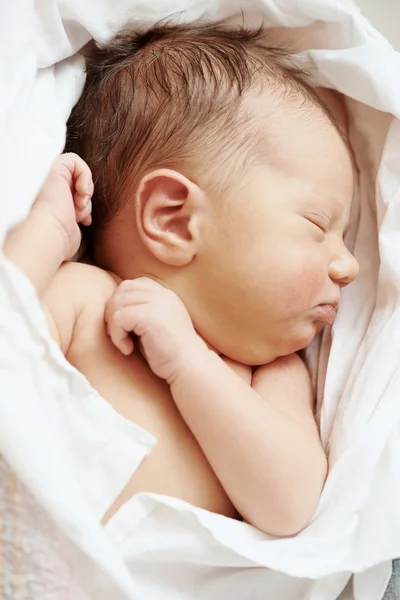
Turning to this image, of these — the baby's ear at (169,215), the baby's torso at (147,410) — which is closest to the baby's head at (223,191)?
the baby's ear at (169,215)

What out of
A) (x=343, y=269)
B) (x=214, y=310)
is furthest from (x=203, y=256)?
(x=343, y=269)

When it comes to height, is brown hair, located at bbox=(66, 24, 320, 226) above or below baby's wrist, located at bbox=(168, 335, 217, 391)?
above

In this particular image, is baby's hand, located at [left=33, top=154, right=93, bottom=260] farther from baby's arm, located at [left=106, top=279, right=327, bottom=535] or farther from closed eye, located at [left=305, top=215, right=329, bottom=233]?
closed eye, located at [left=305, top=215, right=329, bottom=233]

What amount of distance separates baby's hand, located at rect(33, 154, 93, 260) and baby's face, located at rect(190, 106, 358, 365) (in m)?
0.14

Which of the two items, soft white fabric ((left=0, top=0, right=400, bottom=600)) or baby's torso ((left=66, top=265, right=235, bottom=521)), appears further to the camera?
baby's torso ((left=66, top=265, right=235, bottom=521))

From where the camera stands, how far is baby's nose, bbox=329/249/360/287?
0.88 m

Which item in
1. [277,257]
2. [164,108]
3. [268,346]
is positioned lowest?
[268,346]

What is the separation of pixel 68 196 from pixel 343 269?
12.6 inches

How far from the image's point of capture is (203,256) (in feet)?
2.77

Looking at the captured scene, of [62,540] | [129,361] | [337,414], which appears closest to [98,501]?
[62,540]

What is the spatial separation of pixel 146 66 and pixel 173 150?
0.38 feet

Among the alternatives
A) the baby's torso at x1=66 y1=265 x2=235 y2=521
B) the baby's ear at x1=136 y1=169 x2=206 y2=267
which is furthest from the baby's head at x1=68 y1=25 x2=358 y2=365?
the baby's torso at x1=66 y1=265 x2=235 y2=521

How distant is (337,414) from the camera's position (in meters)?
0.88

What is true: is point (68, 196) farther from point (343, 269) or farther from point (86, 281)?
point (343, 269)
